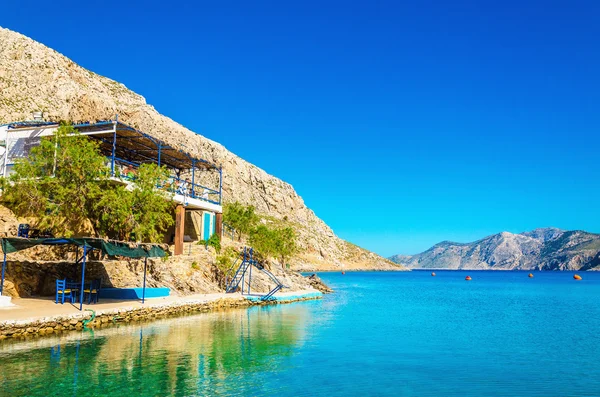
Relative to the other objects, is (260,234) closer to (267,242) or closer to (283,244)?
(267,242)

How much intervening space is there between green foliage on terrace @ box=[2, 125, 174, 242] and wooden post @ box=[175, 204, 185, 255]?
5124 millimetres

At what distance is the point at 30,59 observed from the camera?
99.9 m

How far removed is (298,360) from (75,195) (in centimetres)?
1823

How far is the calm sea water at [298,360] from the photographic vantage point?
13.9m

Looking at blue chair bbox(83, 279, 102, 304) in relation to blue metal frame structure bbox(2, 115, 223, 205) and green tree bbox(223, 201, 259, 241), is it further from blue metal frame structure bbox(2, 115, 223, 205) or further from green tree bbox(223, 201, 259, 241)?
green tree bbox(223, 201, 259, 241)

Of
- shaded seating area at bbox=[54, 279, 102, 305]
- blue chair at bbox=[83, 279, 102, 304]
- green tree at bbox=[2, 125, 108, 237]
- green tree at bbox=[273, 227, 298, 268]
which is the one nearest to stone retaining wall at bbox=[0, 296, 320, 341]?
blue chair at bbox=[83, 279, 102, 304]

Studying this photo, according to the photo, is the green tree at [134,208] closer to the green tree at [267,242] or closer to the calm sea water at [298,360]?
the calm sea water at [298,360]

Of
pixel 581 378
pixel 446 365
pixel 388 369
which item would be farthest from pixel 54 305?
pixel 581 378

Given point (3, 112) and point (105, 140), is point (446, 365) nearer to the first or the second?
point (105, 140)

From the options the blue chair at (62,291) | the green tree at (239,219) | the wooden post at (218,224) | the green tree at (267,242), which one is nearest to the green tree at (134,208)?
the blue chair at (62,291)

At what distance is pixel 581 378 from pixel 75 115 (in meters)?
102

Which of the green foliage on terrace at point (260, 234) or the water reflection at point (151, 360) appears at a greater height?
the green foliage on terrace at point (260, 234)

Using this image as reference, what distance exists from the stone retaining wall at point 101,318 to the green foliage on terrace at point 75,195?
5782 mm

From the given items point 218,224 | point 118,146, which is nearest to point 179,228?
point 218,224
